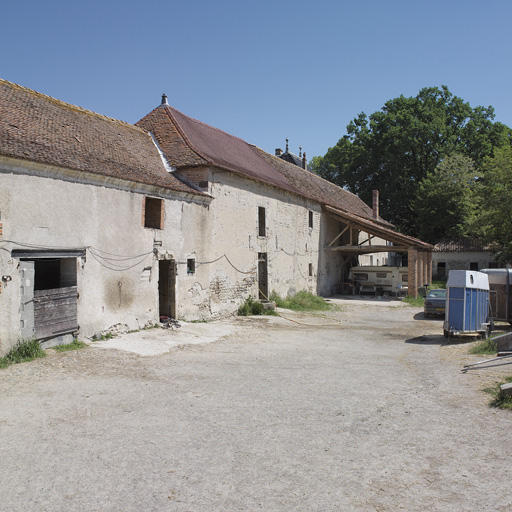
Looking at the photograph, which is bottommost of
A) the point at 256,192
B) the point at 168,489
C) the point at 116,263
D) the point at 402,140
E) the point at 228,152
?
the point at 168,489

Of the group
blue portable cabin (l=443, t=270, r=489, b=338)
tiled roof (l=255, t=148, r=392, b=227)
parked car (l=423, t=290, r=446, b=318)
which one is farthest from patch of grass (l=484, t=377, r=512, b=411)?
tiled roof (l=255, t=148, r=392, b=227)

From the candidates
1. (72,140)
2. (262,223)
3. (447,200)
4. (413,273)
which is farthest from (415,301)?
(447,200)

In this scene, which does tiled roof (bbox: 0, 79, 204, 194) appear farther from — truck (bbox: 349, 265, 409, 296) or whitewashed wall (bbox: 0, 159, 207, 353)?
truck (bbox: 349, 265, 409, 296)

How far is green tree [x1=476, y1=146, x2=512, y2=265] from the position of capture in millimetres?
26375

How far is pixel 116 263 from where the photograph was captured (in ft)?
38.9

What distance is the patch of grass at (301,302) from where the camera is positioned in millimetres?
19580

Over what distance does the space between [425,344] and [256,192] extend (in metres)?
8.96

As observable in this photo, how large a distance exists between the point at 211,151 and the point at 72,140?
6.35 meters

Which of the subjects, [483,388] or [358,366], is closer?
[483,388]

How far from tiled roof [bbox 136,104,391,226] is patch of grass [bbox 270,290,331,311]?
4.73 m

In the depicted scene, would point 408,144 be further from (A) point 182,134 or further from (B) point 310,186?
(A) point 182,134

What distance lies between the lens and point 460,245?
3816cm

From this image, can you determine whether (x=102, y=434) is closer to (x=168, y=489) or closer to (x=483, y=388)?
(x=168, y=489)

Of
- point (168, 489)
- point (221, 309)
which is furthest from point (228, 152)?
point (168, 489)
